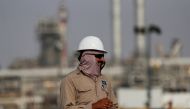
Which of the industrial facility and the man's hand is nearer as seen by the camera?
the man's hand

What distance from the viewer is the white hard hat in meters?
4.01

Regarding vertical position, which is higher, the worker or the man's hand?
the worker

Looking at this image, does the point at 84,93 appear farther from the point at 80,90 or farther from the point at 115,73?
the point at 115,73

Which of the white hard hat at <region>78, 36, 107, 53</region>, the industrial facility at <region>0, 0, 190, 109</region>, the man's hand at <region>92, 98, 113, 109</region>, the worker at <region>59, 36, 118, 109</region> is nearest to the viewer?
the man's hand at <region>92, 98, 113, 109</region>

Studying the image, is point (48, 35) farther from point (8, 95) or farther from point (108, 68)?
point (8, 95)

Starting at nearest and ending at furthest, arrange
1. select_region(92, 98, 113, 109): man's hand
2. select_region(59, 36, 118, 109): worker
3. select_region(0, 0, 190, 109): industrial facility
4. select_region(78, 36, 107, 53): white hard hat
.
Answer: select_region(92, 98, 113, 109): man's hand, select_region(59, 36, 118, 109): worker, select_region(78, 36, 107, 53): white hard hat, select_region(0, 0, 190, 109): industrial facility

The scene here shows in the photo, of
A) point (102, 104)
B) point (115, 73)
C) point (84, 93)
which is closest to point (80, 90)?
point (84, 93)

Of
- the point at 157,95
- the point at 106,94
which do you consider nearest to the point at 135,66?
the point at 157,95

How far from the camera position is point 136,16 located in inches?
4200

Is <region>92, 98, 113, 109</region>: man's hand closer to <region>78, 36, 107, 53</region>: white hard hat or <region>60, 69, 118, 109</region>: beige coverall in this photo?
<region>60, 69, 118, 109</region>: beige coverall

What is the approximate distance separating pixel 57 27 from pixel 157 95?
88120 millimetres

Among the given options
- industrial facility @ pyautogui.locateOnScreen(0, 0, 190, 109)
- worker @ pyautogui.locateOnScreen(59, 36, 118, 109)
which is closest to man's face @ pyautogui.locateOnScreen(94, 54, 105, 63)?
worker @ pyautogui.locateOnScreen(59, 36, 118, 109)

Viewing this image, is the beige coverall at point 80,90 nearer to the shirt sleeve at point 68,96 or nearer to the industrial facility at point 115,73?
the shirt sleeve at point 68,96

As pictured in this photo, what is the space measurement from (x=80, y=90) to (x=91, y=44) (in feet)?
0.87
